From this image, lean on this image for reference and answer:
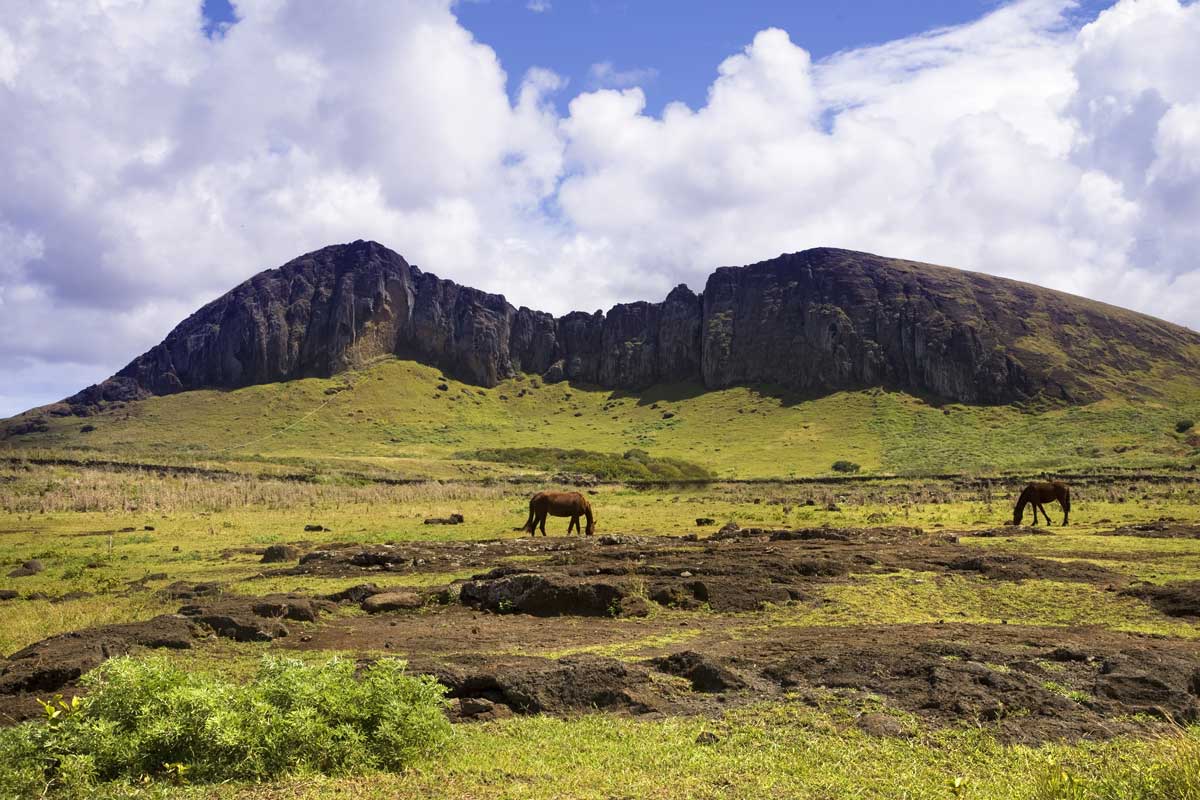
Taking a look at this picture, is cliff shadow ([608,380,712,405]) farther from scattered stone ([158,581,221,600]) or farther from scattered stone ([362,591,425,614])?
scattered stone ([362,591,425,614])

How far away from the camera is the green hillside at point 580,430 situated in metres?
83.9

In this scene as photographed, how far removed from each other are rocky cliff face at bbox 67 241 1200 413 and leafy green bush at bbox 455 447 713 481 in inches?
2045

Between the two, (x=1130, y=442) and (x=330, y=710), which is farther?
(x=1130, y=442)

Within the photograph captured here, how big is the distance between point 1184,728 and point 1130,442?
93906mm

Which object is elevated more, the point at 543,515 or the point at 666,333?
the point at 666,333

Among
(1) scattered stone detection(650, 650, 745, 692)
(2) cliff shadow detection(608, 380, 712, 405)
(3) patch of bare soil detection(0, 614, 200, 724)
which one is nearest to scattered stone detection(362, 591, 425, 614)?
(3) patch of bare soil detection(0, 614, 200, 724)

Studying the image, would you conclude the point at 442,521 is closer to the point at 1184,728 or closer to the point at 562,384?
the point at 1184,728

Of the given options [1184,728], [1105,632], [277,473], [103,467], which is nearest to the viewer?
[1184,728]

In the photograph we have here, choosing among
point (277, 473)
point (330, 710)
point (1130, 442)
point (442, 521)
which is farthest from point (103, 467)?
point (1130, 442)

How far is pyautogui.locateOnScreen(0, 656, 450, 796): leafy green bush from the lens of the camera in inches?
261

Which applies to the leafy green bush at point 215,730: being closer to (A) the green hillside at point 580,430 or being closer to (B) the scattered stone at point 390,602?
(B) the scattered stone at point 390,602

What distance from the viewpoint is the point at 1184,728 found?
320 inches

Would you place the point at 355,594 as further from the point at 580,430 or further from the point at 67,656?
the point at 580,430

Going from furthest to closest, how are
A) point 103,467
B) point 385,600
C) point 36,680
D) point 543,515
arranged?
point 103,467 < point 543,515 < point 385,600 < point 36,680
